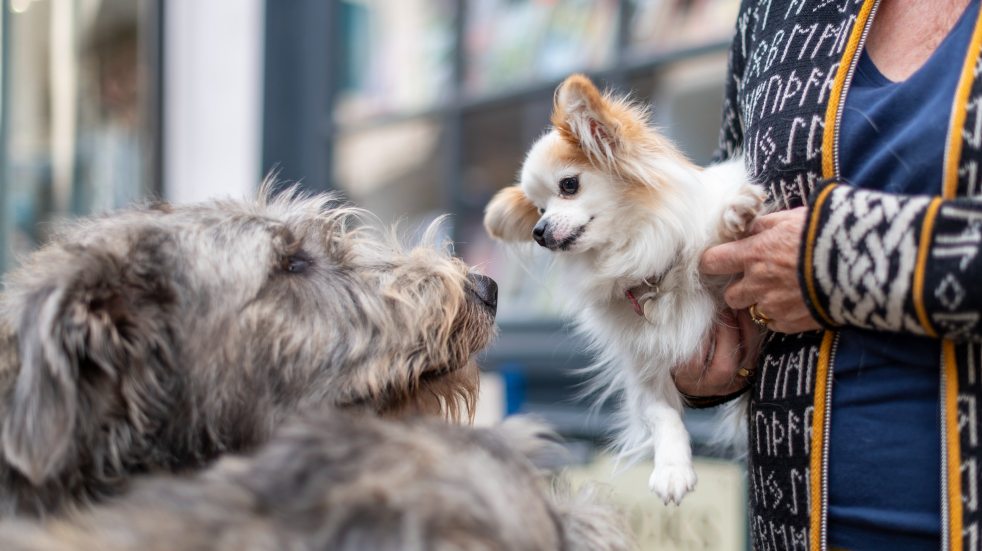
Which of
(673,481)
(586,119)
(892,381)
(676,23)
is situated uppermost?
(676,23)

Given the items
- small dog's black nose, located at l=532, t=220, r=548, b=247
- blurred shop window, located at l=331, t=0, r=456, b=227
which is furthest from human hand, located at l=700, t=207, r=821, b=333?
blurred shop window, located at l=331, t=0, r=456, b=227

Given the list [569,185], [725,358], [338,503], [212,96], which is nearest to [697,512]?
[569,185]

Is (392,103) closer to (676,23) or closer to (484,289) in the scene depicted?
(676,23)

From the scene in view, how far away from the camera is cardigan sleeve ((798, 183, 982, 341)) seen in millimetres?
1376

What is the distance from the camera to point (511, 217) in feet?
8.73

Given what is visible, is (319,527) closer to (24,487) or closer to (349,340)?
(24,487)

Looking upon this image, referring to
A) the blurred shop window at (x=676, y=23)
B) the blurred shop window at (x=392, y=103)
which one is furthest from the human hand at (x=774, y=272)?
the blurred shop window at (x=392, y=103)

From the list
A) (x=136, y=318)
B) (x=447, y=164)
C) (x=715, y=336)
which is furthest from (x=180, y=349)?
(x=447, y=164)

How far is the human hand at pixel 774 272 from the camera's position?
1674mm

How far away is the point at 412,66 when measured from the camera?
22.2 feet

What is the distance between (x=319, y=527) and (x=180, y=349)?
0.69 metres

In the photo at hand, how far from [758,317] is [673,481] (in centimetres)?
54

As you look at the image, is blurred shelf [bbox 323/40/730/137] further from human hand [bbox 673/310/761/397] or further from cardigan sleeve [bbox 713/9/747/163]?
human hand [bbox 673/310/761/397]

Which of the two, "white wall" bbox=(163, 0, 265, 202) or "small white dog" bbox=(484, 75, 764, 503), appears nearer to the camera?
"small white dog" bbox=(484, 75, 764, 503)
